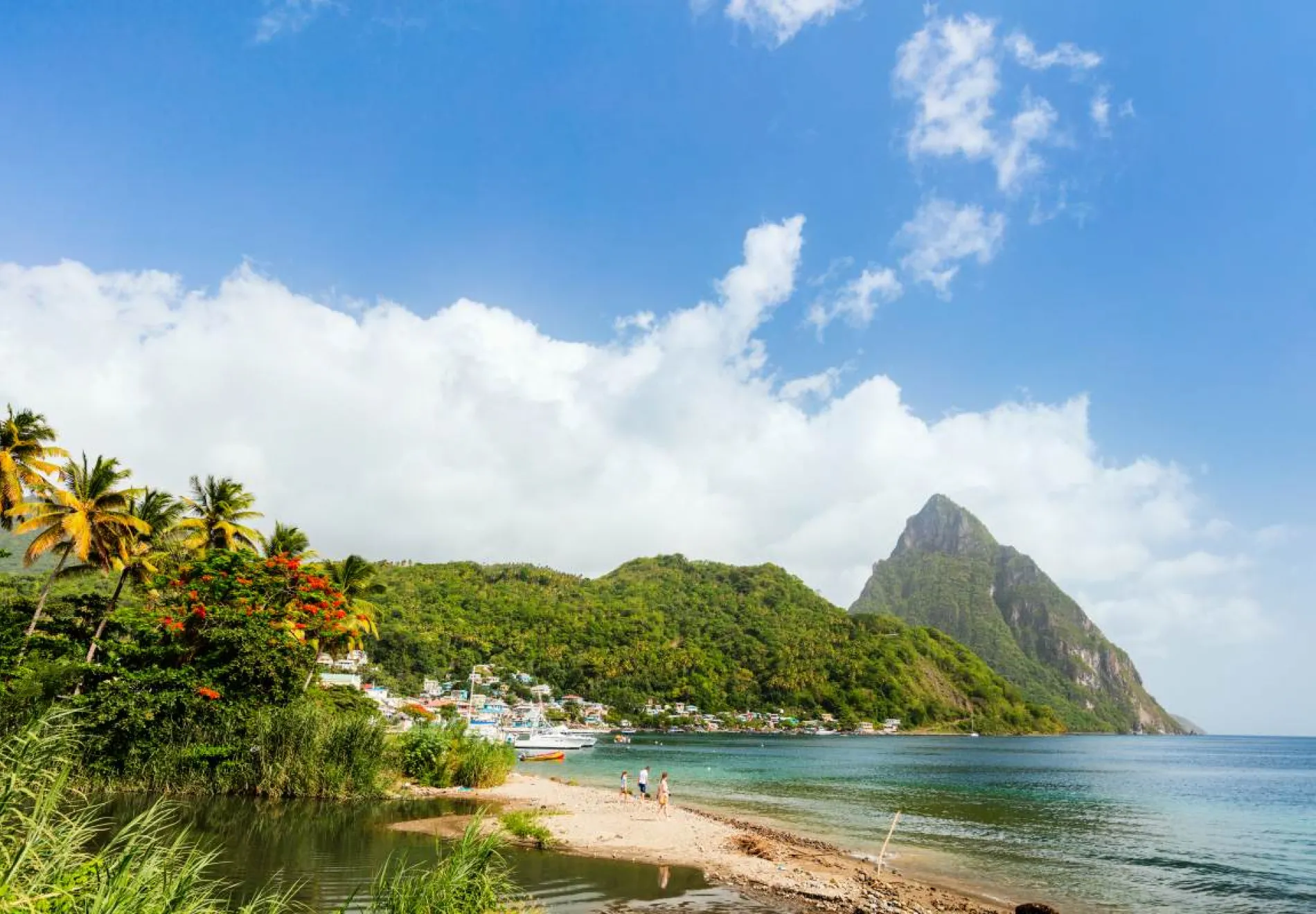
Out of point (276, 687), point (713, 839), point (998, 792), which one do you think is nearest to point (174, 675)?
point (276, 687)

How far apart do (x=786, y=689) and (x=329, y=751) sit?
14390 cm

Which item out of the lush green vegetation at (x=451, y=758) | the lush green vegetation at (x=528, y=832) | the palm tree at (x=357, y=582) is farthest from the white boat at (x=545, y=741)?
the lush green vegetation at (x=528, y=832)

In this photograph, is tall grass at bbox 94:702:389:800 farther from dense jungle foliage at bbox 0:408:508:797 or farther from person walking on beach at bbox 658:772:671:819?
person walking on beach at bbox 658:772:671:819

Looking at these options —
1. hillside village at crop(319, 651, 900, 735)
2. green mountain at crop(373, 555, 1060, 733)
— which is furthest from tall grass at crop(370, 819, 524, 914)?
green mountain at crop(373, 555, 1060, 733)

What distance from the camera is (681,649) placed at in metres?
164

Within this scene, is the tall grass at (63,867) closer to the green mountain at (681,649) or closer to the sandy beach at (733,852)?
the sandy beach at (733,852)

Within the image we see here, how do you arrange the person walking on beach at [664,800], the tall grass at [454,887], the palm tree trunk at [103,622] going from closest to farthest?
the tall grass at [454,887]
the palm tree trunk at [103,622]
the person walking on beach at [664,800]

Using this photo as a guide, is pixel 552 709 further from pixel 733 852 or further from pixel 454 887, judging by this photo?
pixel 454 887

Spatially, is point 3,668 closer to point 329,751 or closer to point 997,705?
point 329,751

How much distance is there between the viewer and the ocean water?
23406mm

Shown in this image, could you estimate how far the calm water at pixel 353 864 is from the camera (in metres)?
16.1

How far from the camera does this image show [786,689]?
15912 centimetres

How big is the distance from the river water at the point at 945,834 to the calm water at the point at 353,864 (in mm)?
79

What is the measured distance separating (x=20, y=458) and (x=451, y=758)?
22391mm
